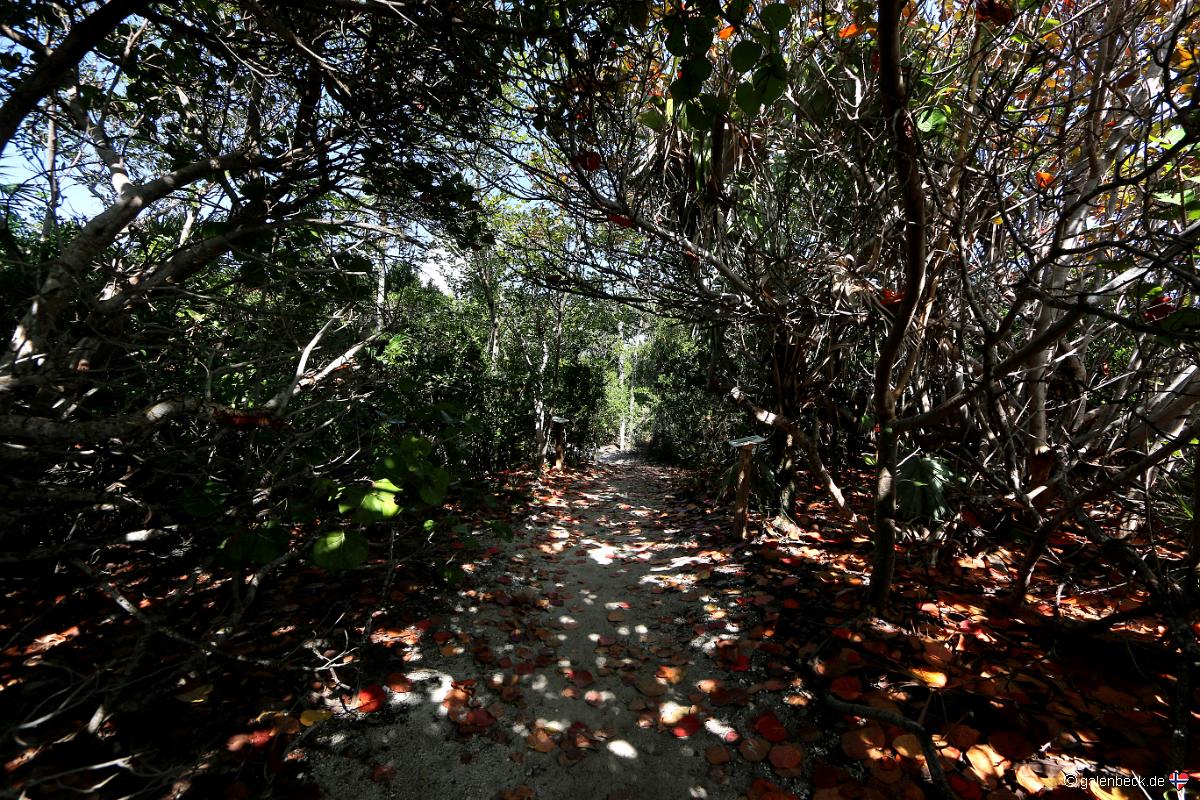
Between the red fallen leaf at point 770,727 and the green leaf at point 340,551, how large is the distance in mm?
1968

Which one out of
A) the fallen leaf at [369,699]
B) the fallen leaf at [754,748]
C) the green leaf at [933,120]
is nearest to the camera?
the fallen leaf at [754,748]

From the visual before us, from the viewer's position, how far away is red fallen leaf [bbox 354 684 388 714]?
2303 millimetres

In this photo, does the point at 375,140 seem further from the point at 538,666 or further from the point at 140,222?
the point at 538,666

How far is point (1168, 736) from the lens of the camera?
173 centimetres

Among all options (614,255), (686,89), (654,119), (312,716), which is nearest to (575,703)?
(312,716)

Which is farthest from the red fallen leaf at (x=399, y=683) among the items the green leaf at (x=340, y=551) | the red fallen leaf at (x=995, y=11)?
the red fallen leaf at (x=995, y=11)

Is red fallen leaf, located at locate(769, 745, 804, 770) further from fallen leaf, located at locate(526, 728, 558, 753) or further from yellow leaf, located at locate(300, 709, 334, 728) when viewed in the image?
yellow leaf, located at locate(300, 709, 334, 728)

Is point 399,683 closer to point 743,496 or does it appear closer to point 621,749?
point 621,749

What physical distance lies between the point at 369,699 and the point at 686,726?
158cm

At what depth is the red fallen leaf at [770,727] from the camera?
210cm

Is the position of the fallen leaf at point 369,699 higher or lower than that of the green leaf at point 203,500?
lower

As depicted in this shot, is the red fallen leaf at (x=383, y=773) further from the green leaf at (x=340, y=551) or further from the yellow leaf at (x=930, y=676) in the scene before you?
the yellow leaf at (x=930, y=676)

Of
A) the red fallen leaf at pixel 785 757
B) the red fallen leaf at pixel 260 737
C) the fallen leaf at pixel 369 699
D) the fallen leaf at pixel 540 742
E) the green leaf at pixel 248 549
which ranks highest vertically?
the green leaf at pixel 248 549

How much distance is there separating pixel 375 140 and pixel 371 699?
10.4 feet
